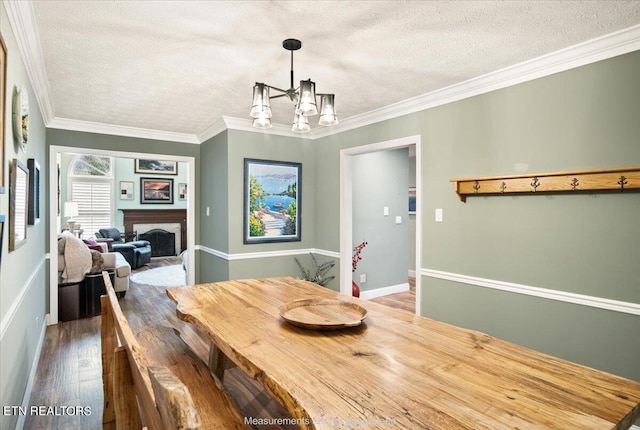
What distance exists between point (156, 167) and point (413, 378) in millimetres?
9599

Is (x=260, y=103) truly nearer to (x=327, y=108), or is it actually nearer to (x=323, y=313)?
(x=327, y=108)

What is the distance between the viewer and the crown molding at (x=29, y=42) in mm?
1753

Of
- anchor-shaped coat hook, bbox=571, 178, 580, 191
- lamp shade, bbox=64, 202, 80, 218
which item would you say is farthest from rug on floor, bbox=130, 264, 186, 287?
anchor-shaped coat hook, bbox=571, 178, 580, 191

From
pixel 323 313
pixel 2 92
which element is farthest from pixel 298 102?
pixel 2 92

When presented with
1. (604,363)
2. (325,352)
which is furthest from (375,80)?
(604,363)

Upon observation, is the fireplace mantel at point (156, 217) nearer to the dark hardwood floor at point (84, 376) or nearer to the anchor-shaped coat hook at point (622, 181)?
the dark hardwood floor at point (84, 376)

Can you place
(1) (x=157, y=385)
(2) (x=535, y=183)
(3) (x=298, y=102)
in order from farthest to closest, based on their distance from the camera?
(2) (x=535, y=183), (3) (x=298, y=102), (1) (x=157, y=385)

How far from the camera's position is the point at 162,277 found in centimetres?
673

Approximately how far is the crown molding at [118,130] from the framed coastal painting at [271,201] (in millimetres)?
1290

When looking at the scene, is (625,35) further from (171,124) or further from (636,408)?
(171,124)

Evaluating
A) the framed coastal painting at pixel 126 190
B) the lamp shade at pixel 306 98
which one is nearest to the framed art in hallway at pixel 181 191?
the framed coastal painting at pixel 126 190

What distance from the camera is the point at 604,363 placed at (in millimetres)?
2189

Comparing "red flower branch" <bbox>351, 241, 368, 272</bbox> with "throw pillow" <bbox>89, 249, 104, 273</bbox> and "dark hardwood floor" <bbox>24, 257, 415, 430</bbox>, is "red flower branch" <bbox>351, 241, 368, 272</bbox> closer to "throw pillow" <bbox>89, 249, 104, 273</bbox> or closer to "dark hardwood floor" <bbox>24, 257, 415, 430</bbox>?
"dark hardwood floor" <bbox>24, 257, 415, 430</bbox>

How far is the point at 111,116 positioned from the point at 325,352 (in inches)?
153
